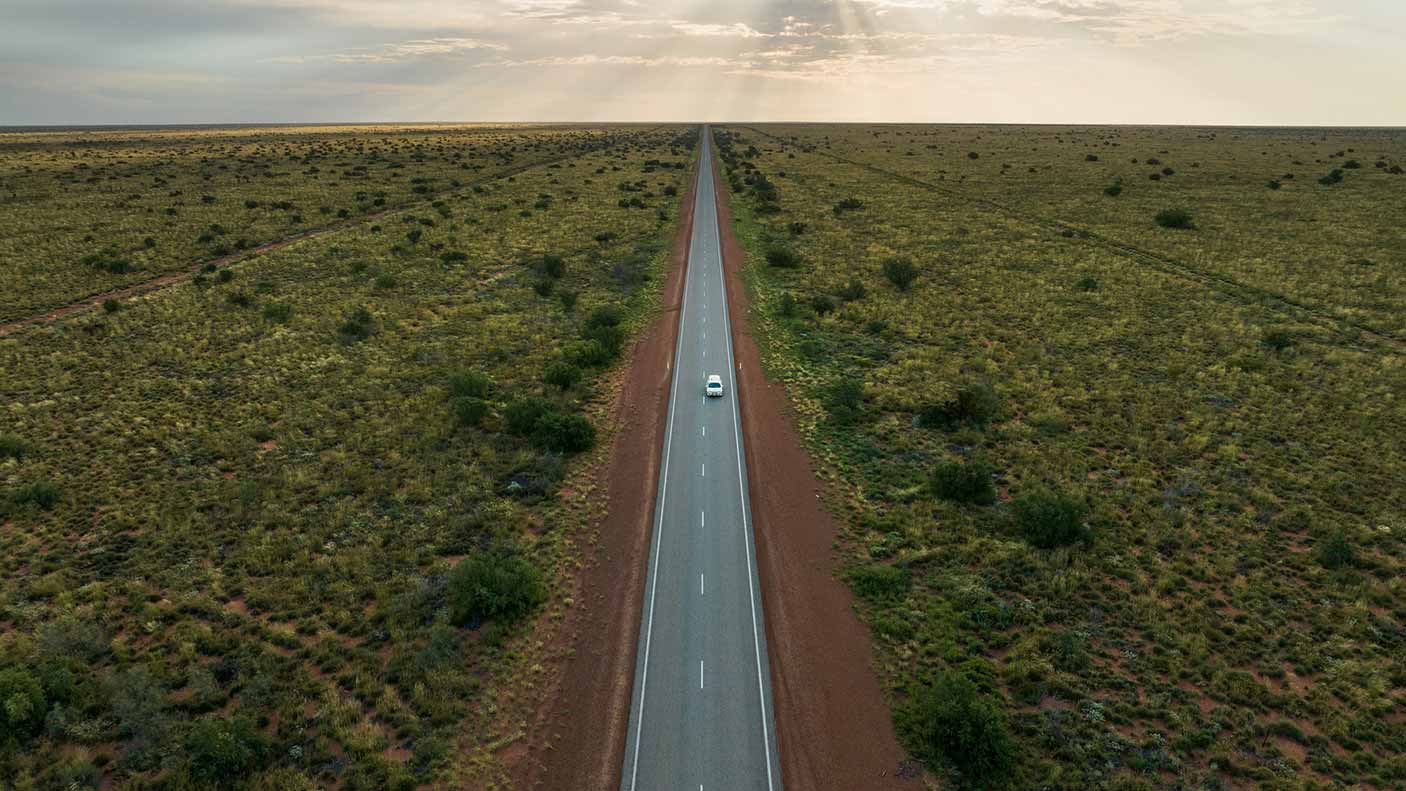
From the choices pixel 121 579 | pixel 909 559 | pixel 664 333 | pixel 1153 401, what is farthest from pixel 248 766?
pixel 1153 401

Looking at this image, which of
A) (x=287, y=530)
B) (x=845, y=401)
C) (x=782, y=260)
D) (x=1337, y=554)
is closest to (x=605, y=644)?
(x=287, y=530)

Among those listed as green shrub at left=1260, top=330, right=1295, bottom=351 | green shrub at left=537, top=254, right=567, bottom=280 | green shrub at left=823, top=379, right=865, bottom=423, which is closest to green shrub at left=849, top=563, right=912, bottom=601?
green shrub at left=823, top=379, right=865, bottom=423

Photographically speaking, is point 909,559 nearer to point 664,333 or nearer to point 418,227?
point 664,333

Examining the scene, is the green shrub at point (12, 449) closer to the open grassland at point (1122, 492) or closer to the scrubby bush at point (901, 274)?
the open grassland at point (1122, 492)

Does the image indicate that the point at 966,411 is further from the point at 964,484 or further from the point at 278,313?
the point at 278,313

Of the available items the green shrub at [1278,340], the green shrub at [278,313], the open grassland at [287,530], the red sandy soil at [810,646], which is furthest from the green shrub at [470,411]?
the green shrub at [1278,340]
